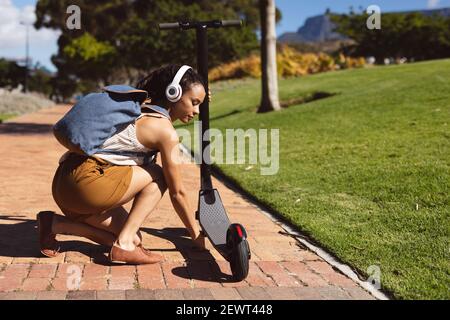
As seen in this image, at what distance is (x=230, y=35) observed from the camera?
35.4 m

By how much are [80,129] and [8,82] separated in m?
50.7

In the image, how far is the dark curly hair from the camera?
3.63 metres

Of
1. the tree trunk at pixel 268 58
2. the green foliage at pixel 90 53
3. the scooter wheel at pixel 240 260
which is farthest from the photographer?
the green foliage at pixel 90 53

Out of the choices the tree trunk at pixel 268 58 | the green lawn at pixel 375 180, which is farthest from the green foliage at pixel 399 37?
the green lawn at pixel 375 180

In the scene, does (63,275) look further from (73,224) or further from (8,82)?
(8,82)

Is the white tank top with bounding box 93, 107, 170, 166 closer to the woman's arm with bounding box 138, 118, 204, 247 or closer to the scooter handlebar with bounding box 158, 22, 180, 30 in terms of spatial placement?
the woman's arm with bounding box 138, 118, 204, 247

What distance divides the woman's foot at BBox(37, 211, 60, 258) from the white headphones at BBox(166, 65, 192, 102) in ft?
3.56

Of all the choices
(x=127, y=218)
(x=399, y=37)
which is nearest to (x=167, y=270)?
(x=127, y=218)

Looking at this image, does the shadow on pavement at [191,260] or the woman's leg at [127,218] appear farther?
the woman's leg at [127,218]

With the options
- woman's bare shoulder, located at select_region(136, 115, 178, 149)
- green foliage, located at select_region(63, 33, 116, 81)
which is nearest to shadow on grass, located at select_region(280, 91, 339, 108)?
woman's bare shoulder, located at select_region(136, 115, 178, 149)

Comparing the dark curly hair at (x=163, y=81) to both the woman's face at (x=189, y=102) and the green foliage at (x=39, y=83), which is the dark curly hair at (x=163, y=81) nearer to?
the woman's face at (x=189, y=102)

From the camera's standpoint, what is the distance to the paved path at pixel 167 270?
124 inches

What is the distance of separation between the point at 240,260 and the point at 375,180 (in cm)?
295

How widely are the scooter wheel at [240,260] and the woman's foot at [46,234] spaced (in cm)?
123
